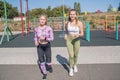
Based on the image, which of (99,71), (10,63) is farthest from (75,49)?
(10,63)

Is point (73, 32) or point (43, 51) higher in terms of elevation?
point (73, 32)

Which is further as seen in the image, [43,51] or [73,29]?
[43,51]

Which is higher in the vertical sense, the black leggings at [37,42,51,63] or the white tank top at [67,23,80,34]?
the white tank top at [67,23,80,34]

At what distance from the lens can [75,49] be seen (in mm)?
6398

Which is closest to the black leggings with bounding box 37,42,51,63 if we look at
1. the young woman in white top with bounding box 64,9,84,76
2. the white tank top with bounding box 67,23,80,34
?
the young woman in white top with bounding box 64,9,84,76

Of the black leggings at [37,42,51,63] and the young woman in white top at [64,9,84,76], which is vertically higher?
the young woman in white top at [64,9,84,76]

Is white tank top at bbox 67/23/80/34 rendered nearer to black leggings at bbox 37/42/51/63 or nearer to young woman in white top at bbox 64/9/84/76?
young woman in white top at bbox 64/9/84/76

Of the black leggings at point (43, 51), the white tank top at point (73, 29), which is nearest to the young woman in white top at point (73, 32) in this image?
the white tank top at point (73, 29)

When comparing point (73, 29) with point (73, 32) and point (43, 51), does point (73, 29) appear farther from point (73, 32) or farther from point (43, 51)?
point (43, 51)

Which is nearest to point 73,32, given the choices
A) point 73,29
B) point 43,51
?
point 73,29

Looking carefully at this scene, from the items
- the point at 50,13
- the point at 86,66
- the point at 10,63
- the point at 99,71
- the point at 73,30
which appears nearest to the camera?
the point at 73,30

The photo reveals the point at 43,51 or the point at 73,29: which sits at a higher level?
the point at 73,29

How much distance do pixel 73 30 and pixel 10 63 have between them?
2953 millimetres

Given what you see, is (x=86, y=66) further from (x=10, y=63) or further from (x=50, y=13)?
(x=50, y=13)
